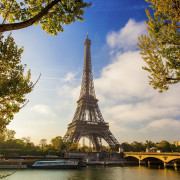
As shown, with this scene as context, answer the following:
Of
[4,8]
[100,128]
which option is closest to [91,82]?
[100,128]

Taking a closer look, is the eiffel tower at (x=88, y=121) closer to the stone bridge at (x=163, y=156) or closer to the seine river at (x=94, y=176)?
the stone bridge at (x=163, y=156)

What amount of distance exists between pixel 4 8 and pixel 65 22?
2614mm

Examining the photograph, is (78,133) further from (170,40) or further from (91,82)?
(170,40)

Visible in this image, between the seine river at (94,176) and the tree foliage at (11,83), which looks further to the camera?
the seine river at (94,176)

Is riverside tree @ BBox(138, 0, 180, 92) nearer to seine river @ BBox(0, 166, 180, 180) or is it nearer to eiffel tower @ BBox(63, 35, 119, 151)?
seine river @ BBox(0, 166, 180, 180)

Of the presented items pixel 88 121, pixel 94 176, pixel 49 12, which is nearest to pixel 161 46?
pixel 49 12

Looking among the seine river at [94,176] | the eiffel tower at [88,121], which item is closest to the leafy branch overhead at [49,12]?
the seine river at [94,176]

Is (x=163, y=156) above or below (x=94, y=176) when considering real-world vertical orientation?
above

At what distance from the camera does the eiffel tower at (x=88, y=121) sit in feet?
207

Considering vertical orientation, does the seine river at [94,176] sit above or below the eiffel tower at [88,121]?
below

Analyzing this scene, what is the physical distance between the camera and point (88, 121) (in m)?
66.3

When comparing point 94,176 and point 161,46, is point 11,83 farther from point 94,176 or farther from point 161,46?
point 94,176

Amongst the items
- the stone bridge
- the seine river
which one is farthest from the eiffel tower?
the seine river

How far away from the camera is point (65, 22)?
8.07 meters
